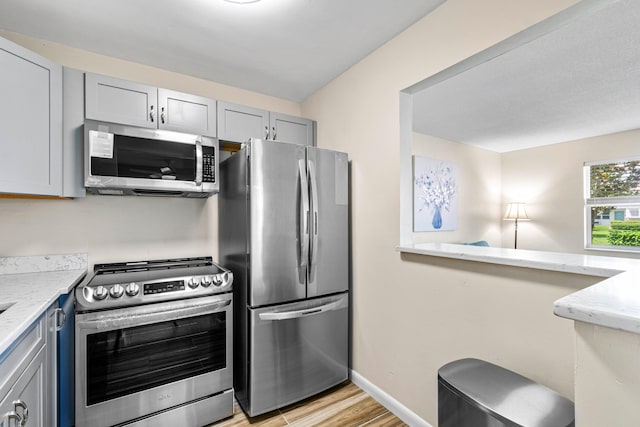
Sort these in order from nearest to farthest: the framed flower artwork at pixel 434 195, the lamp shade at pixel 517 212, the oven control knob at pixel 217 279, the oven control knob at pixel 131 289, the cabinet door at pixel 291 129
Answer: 1. the oven control knob at pixel 131 289
2. the oven control knob at pixel 217 279
3. the cabinet door at pixel 291 129
4. the framed flower artwork at pixel 434 195
5. the lamp shade at pixel 517 212

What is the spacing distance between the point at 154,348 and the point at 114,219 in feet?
3.52

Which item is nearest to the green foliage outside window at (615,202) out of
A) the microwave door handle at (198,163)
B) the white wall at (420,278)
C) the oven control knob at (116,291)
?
the white wall at (420,278)

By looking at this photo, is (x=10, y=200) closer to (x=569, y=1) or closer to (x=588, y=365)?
(x=588, y=365)

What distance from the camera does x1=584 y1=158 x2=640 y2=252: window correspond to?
4078 mm

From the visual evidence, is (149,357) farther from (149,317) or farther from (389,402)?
(389,402)

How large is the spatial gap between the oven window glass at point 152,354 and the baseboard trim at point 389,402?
3.54 ft

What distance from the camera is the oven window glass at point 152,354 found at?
1.62 meters

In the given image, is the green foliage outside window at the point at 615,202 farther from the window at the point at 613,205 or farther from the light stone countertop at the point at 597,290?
the light stone countertop at the point at 597,290

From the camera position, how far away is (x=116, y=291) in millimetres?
1630

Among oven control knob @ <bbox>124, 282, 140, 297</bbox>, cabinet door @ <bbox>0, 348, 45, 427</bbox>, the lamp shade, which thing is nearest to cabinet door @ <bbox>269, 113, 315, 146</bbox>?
oven control knob @ <bbox>124, 282, 140, 297</bbox>

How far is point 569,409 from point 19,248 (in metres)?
3.07

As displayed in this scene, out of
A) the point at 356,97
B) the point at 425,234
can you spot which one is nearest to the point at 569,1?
the point at 356,97

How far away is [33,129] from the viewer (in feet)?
5.49

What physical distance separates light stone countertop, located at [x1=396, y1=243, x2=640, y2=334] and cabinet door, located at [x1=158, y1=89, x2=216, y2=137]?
214 centimetres
